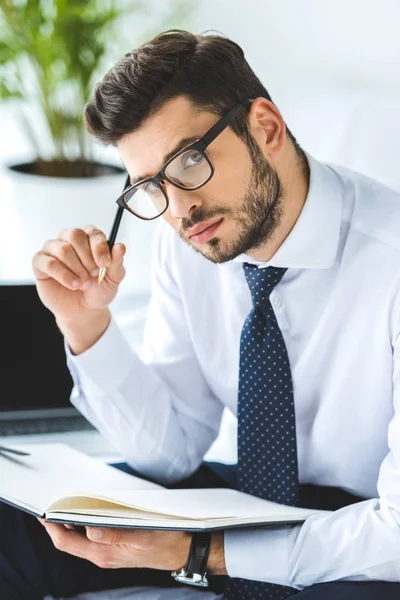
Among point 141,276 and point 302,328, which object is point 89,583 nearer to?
point 302,328

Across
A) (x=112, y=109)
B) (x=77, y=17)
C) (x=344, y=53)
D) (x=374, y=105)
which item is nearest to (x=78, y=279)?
(x=112, y=109)

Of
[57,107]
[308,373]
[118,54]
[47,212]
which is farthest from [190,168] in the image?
[118,54]

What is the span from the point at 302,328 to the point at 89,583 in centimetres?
54

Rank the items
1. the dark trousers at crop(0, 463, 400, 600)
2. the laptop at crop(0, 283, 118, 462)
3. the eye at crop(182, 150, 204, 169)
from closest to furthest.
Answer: the eye at crop(182, 150, 204, 169)
the dark trousers at crop(0, 463, 400, 600)
the laptop at crop(0, 283, 118, 462)

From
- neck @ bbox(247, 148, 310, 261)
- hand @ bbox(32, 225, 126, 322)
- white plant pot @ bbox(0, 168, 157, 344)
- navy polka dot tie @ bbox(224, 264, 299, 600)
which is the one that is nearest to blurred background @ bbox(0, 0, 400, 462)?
white plant pot @ bbox(0, 168, 157, 344)

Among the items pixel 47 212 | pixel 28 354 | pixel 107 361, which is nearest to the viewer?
pixel 107 361

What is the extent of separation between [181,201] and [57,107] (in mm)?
1401

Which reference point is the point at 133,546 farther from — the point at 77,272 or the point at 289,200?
the point at 289,200

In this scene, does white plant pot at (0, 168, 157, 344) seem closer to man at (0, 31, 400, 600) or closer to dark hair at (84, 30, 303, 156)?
man at (0, 31, 400, 600)

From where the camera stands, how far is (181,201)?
1.25 m

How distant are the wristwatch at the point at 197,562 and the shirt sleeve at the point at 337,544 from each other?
3 cm

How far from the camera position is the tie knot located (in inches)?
53.7

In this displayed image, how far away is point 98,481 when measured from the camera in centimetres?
136

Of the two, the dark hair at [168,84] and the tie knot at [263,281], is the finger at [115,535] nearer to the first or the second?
the tie knot at [263,281]
